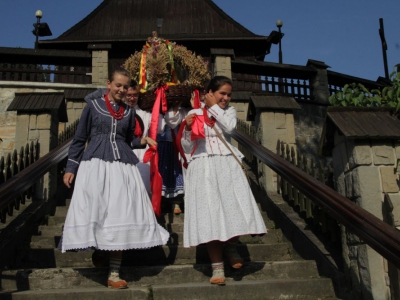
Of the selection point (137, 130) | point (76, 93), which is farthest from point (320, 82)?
point (137, 130)

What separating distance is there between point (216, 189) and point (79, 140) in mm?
1224

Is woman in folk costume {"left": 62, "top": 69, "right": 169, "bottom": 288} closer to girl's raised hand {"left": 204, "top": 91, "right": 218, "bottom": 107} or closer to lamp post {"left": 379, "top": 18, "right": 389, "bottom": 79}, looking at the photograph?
girl's raised hand {"left": 204, "top": 91, "right": 218, "bottom": 107}

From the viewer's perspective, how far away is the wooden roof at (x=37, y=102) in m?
6.69

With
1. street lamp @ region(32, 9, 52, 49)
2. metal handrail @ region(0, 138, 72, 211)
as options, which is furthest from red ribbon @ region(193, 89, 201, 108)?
street lamp @ region(32, 9, 52, 49)

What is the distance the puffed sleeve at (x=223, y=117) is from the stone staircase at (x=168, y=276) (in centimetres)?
114

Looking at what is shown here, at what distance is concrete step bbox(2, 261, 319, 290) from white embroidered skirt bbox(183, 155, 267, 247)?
30cm

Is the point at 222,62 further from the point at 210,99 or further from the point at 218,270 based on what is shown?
the point at 218,270

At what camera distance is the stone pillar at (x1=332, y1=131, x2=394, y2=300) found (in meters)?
3.62

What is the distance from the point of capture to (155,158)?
16.2ft

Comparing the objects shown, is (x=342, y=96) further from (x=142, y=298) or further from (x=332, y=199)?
(x=142, y=298)

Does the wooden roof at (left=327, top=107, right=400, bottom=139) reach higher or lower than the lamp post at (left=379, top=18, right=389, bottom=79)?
lower

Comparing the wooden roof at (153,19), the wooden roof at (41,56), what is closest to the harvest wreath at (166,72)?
the wooden roof at (41,56)

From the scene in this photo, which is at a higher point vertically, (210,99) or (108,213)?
(210,99)

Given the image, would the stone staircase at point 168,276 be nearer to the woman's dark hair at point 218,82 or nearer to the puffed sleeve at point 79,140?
the puffed sleeve at point 79,140
